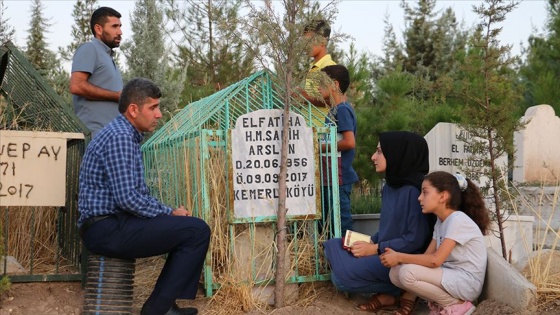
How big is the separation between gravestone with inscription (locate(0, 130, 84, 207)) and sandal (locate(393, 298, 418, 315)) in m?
2.38

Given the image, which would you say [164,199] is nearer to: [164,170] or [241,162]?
[164,170]

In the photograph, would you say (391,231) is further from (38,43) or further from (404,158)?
(38,43)

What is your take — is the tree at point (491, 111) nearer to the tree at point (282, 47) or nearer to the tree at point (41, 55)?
the tree at point (282, 47)

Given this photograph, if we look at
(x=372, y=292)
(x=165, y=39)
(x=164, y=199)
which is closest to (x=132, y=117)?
(x=164, y=199)

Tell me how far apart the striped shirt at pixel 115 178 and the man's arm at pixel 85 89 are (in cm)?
127

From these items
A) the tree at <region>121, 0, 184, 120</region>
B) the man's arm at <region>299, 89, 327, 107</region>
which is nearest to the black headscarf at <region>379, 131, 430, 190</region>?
the man's arm at <region>299, 89, 327, 107</region>

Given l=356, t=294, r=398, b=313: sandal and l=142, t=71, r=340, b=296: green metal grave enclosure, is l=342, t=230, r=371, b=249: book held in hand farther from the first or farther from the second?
l=356, t=294, r=398, b=313: sandal

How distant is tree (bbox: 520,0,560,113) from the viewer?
16.4 m

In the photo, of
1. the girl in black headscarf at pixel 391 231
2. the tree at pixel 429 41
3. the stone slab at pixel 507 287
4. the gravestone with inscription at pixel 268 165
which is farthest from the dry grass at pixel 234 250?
the tree at pixel 429 41

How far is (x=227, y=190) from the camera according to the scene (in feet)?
17.5

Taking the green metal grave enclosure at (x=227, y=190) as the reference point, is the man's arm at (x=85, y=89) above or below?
above

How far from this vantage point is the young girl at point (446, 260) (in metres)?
4.96

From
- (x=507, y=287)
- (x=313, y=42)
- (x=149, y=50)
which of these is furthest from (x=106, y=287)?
(x=149, y=50)

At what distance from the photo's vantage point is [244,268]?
17.6ft
